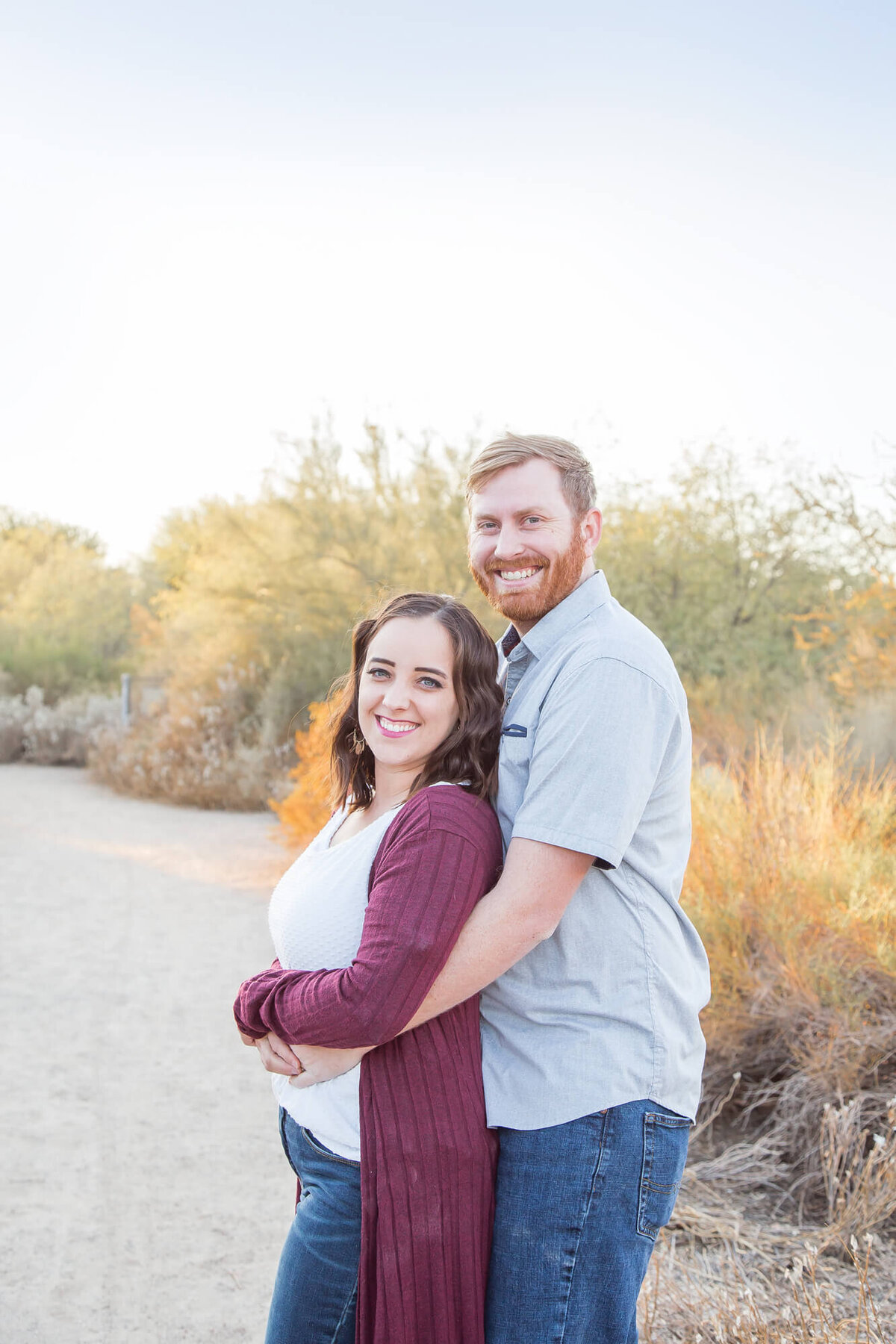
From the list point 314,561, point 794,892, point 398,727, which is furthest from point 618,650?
point 314,561

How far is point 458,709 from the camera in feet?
6.81

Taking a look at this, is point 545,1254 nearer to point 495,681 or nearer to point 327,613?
point 495,681

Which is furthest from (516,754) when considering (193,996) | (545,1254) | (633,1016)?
(193,996)

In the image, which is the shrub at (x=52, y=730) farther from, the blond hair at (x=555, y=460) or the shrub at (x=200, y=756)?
the blond hair at (x=555, y=460)

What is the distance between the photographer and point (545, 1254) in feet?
5.73

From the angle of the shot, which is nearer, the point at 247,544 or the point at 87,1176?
the point at 87,1176

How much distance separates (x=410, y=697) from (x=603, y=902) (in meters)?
0.53

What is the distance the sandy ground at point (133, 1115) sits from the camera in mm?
3229

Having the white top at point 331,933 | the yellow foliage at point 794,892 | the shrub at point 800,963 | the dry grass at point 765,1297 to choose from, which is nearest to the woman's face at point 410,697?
the white top at point 331,933

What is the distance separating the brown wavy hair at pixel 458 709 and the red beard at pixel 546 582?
0.26 feet

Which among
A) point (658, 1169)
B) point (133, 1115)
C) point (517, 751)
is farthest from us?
point (133, 1115)

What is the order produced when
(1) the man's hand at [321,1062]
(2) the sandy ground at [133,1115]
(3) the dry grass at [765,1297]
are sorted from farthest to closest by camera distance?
(2) the sandy ground at [133,1115], (3) the dry grass at [765,1297], (1) the man's hand at [321,1062]

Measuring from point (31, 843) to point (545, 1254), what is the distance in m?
9.81

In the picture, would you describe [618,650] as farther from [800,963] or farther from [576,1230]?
[800,963]
